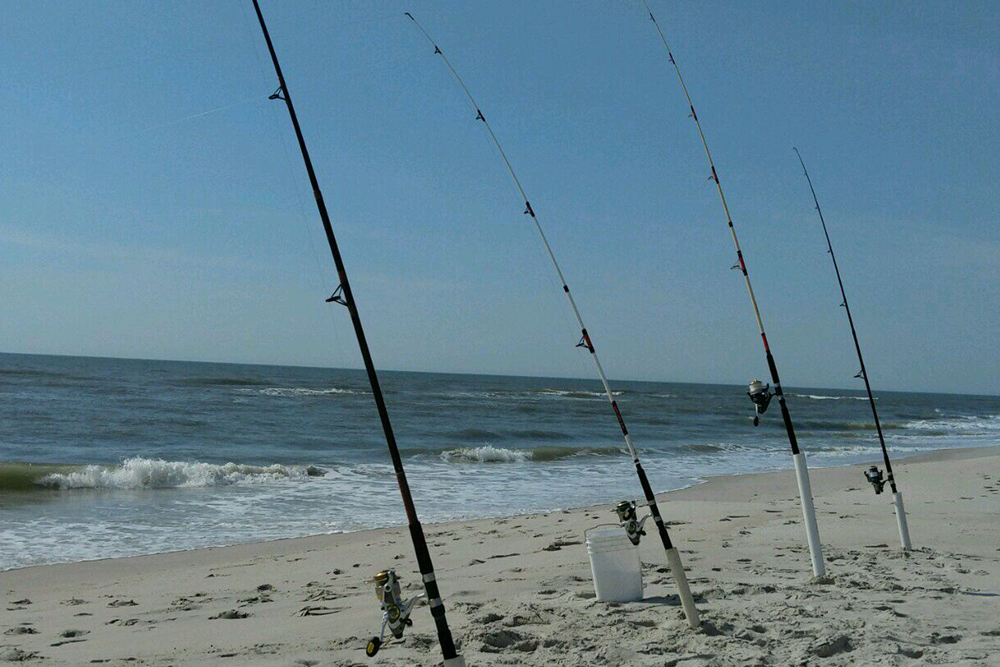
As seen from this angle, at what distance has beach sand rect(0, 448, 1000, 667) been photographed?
4156mm

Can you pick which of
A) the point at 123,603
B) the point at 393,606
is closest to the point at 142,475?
the point at 123,603

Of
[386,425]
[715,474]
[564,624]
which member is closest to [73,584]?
[564,624]

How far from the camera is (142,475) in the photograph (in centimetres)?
1368

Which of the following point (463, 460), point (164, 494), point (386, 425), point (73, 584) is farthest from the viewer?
point (463, 460)

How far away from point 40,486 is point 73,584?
21.7 ft

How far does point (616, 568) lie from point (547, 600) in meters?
0.51

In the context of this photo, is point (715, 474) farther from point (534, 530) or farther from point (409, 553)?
point (409, 553)

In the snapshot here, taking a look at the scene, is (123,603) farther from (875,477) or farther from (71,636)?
(875,477)

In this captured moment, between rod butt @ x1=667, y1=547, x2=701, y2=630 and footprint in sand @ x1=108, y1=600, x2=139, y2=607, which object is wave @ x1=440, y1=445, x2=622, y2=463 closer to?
footprint in sand @ x1=108, y1=600, x2=139, y2=607

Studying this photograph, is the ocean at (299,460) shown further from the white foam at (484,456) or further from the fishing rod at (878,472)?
the fishing rod at (878,472)

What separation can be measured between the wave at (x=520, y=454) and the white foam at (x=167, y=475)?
13.6ft

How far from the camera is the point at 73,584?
695 cm

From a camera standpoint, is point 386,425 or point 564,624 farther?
point 564,624

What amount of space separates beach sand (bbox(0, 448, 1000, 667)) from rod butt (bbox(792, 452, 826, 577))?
0.46 feet
